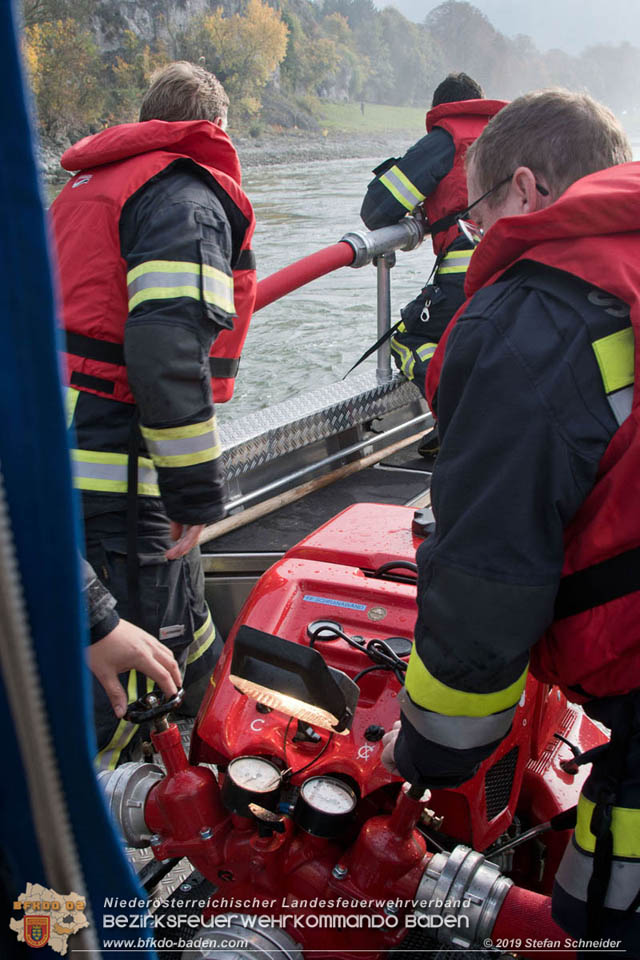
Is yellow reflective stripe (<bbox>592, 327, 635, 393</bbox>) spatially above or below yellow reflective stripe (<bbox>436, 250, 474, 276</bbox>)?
above

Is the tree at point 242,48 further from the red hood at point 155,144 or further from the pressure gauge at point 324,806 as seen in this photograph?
the pressure gauge at point 324,806

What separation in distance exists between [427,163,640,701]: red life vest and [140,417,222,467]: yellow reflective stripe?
997mm

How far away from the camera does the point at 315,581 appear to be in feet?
5.72

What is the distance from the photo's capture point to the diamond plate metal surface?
315cm

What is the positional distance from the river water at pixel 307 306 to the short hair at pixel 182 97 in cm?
503

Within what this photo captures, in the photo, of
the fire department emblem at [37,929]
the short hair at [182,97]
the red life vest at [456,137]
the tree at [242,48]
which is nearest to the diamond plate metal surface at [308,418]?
the red life vest at [456,137]

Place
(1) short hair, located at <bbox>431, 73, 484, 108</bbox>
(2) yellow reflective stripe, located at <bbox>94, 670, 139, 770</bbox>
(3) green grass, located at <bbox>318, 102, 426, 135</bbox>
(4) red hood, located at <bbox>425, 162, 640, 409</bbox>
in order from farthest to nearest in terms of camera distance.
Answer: (3) green grass, located at <bbox>318, 102, 426, 135</bbox>, (1) short hair, located at <bbox>431, 73, 484, 108</bbox>, (2) yellow reflective stripe, located at <bbox>94, 670, 139, 770</bbox>, (4) red hood, located at <bbox>425, 162, 640, 409</bbox>

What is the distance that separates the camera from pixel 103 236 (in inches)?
77.0

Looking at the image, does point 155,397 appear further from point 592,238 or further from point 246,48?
point 246,48

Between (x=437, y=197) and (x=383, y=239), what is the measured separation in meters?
0.33

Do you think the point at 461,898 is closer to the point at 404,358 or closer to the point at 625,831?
the point at 625,831

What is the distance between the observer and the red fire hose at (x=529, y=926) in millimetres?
1191

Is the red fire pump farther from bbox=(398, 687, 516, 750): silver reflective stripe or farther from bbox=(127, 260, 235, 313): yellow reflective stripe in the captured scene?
bbox=(127, 260, 235, 313): yellow reflective stripe

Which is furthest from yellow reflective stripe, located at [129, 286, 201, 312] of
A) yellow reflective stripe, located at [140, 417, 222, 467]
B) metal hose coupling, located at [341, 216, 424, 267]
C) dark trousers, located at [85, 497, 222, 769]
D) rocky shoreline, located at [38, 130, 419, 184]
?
rocky shoreline, located at [38, 130, 419, 184]
